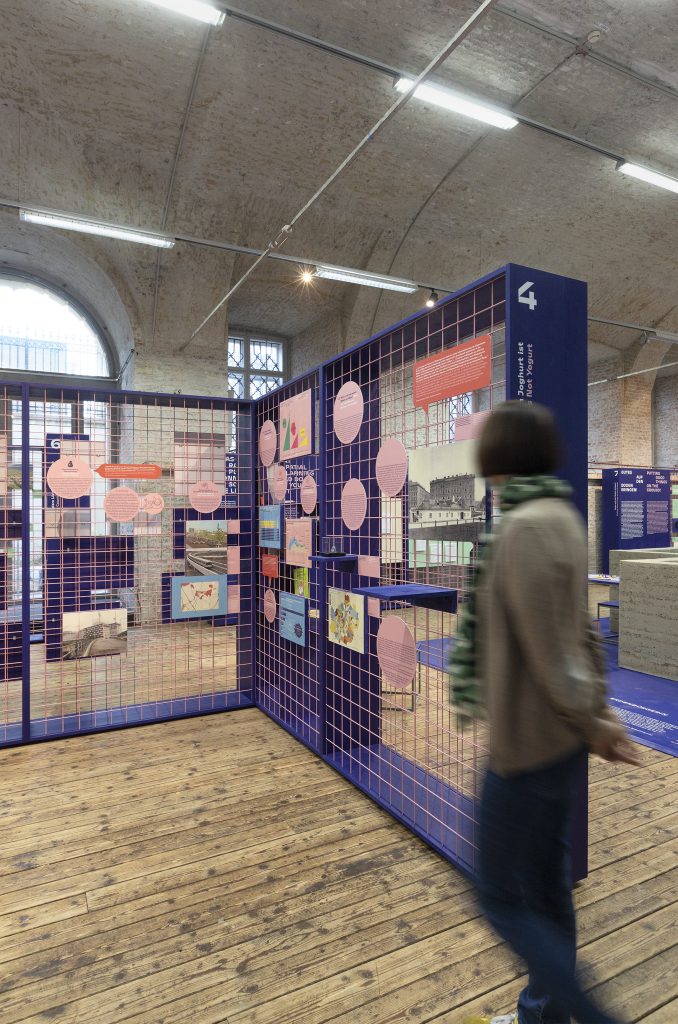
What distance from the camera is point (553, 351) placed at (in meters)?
1.90

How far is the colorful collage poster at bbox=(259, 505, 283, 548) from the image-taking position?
355 centimetres

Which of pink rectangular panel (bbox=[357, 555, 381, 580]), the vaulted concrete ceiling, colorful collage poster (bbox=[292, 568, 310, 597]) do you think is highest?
the vaulted concrete ceiling

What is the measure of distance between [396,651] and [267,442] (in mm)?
1817

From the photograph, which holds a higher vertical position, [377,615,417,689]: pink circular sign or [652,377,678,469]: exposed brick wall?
[652,377,678,469]: exposed brick wall

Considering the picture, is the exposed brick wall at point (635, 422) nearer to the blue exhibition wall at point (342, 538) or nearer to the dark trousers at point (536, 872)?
the blue exhibition wall at point (342, 538)

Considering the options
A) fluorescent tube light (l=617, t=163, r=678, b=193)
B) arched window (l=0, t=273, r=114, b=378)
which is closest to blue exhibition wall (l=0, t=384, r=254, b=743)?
fluorescent tube light (l=617, t=163, r=678, b=193)

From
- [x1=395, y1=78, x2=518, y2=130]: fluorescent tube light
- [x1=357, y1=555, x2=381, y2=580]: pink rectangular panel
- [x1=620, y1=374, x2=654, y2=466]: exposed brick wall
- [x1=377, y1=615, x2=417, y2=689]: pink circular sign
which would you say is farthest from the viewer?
[x1=620, y1=374, x2=654, y2=466]: exposed brick wall

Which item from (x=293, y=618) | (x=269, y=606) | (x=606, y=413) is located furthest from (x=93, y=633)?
(x=606, y=413)

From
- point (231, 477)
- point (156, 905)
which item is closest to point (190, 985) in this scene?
point (156, 905)

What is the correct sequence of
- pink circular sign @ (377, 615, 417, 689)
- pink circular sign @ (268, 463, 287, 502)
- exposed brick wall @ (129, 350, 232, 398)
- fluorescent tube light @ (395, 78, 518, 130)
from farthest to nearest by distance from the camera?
exposed brick wall @ (129, 350, 232, 398) → fluorescent tube light @ (395, 78, 518, 130) → pink circular sign @ (268, 463, 287, 502) → pink circular sign @ (377, 615, 417, 689)

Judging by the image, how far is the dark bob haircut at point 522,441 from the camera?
3.69 feet

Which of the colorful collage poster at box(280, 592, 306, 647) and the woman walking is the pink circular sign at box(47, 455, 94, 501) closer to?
the colorful collage poster at box(280, 592, 306, 647)

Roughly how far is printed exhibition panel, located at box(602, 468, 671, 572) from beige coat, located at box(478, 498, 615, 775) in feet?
37.4

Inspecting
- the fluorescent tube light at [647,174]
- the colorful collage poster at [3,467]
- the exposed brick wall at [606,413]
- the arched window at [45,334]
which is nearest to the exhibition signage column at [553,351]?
the colorful collage poster at [3,467]
